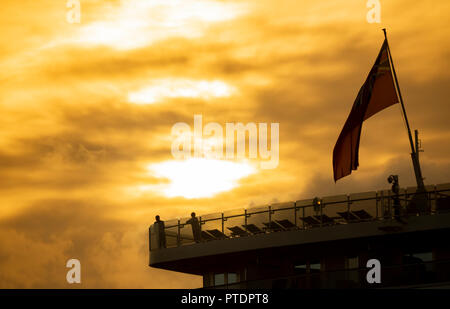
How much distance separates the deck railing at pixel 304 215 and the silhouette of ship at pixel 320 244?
1.6 inches

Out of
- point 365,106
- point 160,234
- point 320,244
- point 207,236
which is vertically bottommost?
point 320,244

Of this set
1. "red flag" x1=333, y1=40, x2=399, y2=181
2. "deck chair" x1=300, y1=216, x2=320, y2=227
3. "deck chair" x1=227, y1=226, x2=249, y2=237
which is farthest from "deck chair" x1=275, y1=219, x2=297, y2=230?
"red flag" x1=333, y1=40, x2=399, y2=181

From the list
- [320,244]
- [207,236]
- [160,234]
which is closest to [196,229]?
[207,236]

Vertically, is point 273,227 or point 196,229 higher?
point 196,229

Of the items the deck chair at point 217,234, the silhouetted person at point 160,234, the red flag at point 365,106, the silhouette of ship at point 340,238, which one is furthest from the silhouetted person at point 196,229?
the red flag at point 365,106

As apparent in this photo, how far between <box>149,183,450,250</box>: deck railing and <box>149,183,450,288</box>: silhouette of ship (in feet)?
0.13

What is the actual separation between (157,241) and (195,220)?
7.85 ft

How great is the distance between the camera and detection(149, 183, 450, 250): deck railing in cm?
3744

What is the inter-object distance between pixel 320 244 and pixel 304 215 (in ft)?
4.55

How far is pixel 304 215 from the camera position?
40062 mm

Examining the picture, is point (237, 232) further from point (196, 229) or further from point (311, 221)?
point (311, 221)
